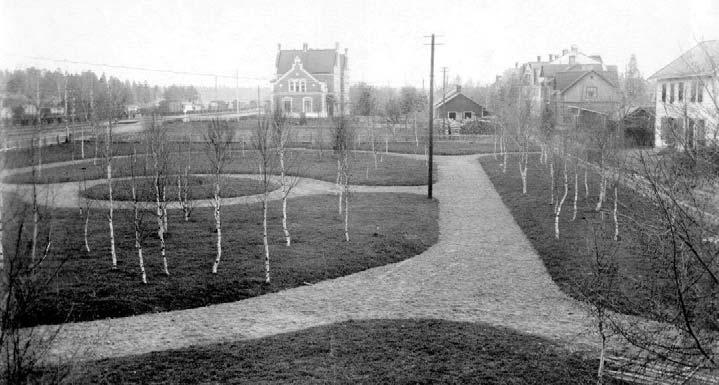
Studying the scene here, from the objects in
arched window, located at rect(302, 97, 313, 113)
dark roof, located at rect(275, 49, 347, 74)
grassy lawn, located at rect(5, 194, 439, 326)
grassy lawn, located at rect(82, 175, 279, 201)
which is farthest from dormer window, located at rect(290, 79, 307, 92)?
grassy lawn, located at rect(5, 194, 439, 326)

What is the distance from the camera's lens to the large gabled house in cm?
7794

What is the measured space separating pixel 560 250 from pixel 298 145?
34.9 m

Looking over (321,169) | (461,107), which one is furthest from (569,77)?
(321,169)

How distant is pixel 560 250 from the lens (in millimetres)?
18656

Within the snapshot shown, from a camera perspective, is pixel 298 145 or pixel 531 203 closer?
pixel 531 203

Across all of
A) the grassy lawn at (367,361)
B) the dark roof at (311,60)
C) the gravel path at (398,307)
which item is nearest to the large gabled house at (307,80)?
the dark roof at (311,60)

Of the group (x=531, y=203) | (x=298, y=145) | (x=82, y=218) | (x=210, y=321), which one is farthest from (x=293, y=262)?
(x=298, y=145)

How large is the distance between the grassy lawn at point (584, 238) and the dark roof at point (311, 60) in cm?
4707

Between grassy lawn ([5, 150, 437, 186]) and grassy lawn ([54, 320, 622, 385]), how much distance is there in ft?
61.4

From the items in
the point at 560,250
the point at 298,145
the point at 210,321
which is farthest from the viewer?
the point at 298,145

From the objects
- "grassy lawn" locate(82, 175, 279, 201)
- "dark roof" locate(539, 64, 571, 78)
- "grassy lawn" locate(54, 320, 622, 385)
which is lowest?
"grassy lawn" locate(54, 320, 622, 385)

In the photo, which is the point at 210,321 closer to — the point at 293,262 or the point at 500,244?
the point at 293,262

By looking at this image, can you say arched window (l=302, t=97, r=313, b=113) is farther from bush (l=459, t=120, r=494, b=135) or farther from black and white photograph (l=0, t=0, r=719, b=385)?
black and white photograph (l=0, t=0, r=719, b=385)

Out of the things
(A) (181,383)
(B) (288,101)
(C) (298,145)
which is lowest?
(A) (181,383)
